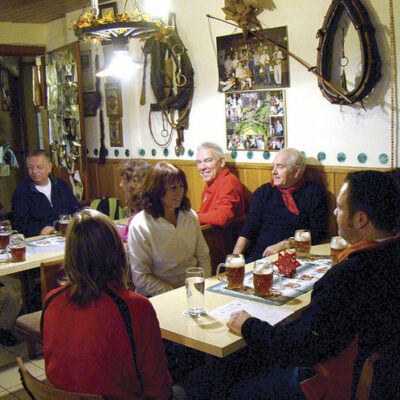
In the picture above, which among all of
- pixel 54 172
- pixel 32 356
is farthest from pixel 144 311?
pixel 54 172

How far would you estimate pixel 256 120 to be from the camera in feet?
13.2

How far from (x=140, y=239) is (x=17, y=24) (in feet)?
14.5

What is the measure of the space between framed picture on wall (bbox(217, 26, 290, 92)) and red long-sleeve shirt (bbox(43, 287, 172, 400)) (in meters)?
2.67

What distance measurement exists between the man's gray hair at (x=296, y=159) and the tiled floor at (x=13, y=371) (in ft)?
6.76

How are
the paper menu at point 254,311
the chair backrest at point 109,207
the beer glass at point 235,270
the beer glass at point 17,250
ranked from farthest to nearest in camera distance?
the chair backrest at point 109,207
the beer glass at point 17,250
the beer glass at point 235,270
the paper menu at point 254,311

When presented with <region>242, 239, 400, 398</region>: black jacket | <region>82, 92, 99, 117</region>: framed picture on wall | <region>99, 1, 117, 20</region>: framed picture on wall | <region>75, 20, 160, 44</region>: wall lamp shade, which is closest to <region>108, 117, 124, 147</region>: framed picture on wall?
<region>82, 92, 99, 117</region>: framed picture on wall

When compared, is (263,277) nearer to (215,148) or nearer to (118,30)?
(118,30)

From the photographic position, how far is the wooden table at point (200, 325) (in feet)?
5.68

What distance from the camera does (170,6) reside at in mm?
4559

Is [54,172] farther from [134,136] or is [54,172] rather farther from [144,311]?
[144,311]

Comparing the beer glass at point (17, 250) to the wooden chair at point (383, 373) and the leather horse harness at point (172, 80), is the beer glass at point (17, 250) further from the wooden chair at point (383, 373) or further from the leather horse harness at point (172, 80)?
the leather horse harness at point (172, 80)

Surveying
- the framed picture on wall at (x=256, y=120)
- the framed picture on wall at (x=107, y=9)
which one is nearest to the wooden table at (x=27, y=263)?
the framed picture on wall at (x=256, y=120)

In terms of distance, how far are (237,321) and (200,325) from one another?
16cm

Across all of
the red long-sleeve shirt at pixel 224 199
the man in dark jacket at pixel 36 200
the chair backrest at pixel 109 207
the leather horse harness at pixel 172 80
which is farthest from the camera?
the chair backrest at pixel 109 207
